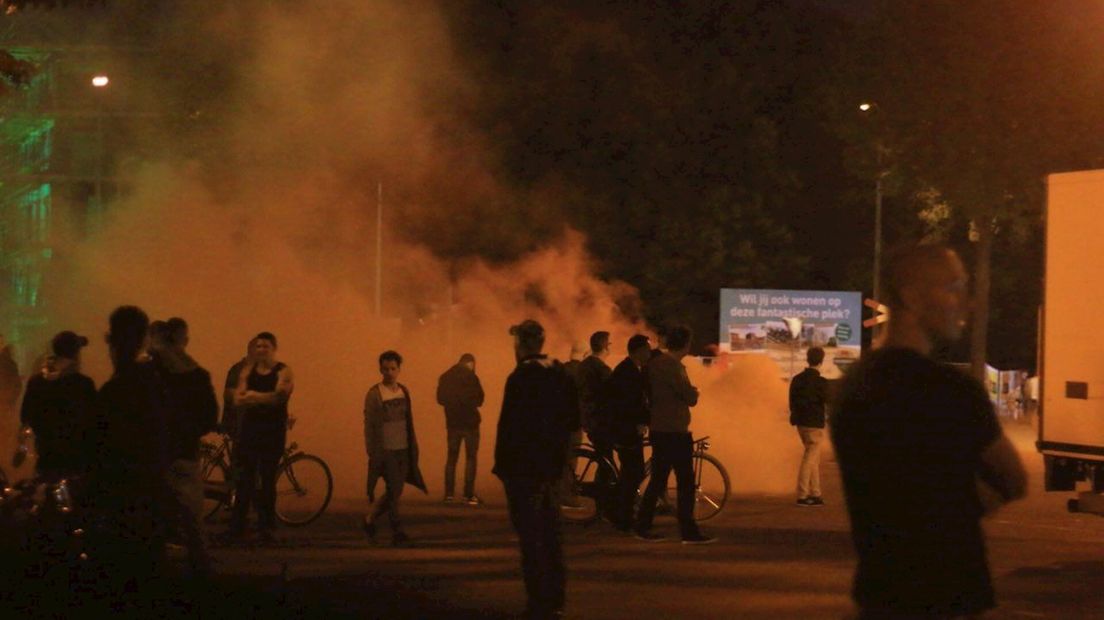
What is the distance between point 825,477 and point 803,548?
783 centimetres

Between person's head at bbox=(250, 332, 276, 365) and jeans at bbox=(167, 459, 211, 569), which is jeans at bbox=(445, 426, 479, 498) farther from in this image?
jeans at bbox=(167, 459, 211, 569)

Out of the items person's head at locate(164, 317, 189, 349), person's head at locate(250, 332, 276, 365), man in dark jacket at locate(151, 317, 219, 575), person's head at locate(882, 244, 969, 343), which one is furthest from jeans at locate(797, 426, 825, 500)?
person's head at locate(882, 244, 969, 343)

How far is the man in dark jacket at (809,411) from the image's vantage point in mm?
15180

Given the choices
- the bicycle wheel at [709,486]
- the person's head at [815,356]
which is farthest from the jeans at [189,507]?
the person's head at [815,356]

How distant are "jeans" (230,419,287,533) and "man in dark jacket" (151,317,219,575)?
366 centimetres

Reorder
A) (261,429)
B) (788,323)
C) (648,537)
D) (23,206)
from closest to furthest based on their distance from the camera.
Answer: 1. (261,429)
2. (648,537)
3. (788,323)
4. (23,206)

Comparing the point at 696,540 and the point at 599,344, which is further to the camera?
the point at 599,344

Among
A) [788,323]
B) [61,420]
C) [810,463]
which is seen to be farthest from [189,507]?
[788,323]

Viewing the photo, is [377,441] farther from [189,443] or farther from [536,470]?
[536,470]

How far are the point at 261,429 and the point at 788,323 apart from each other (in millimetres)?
19032

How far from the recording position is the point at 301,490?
1359 centimetres

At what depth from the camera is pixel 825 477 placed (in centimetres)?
1966

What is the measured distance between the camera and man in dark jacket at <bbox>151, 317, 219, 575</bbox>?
7.92 meters

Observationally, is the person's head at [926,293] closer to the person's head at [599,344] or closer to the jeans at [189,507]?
the jeans at [189,507]
